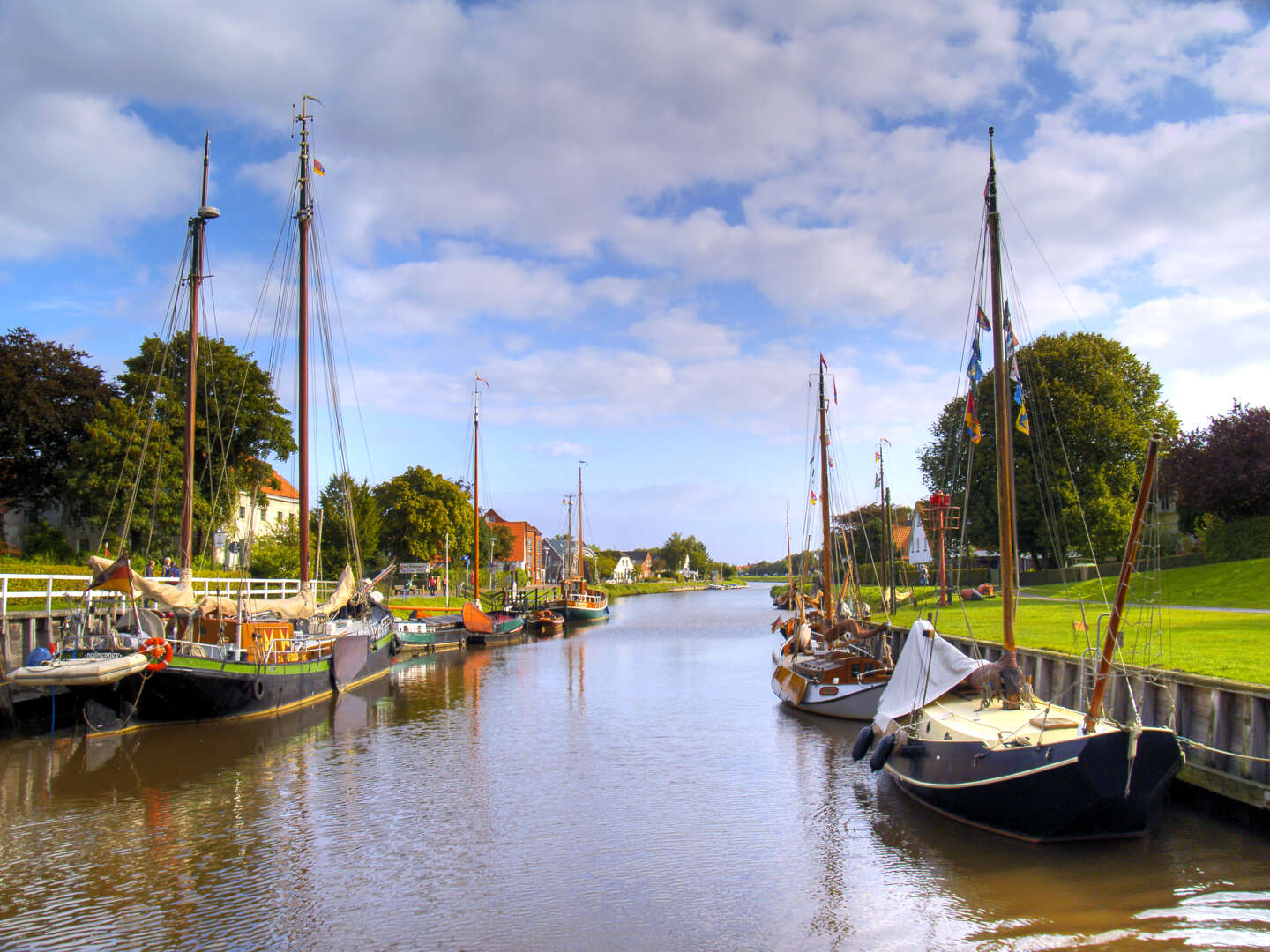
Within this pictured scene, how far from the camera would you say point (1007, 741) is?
42.2 ft

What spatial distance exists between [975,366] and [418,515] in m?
66.3

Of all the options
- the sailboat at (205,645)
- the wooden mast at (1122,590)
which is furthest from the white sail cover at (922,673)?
the sailboat at (205,645)

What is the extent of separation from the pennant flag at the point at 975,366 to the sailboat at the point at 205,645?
20.7 m

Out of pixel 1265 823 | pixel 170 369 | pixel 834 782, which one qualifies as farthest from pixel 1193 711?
pixel 170 369

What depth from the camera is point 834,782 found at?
1773 centimetres

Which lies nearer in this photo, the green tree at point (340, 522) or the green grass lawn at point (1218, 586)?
the green grass lawn at point (1218, 586)

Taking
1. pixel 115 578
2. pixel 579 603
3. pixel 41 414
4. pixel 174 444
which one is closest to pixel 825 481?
pixel 115 578

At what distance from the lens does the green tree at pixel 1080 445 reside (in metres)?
49.2

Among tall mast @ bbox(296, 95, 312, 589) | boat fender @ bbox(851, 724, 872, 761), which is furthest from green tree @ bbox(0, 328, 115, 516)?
boat fender @ bbox(851, 724, 872, 761)

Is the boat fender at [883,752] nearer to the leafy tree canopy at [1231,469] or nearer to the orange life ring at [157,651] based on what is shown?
the orange life ring at [157,651]

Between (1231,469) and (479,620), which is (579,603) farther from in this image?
(1231,469)

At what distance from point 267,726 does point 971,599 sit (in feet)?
127

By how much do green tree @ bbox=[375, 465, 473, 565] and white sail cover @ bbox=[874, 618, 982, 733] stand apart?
63.5 m

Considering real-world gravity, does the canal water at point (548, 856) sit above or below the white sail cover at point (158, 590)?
below
